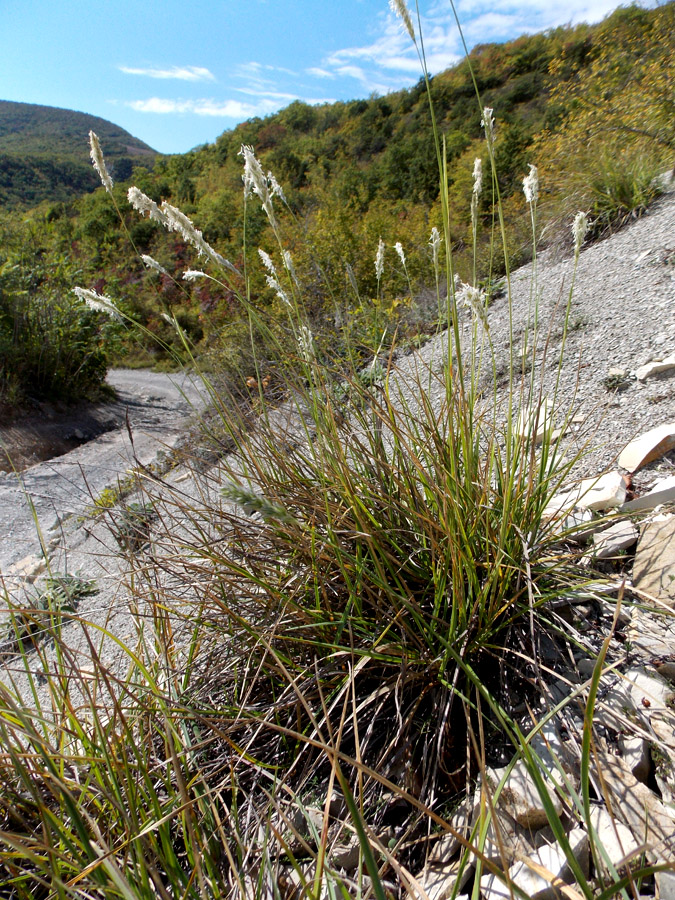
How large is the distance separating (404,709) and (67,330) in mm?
9328

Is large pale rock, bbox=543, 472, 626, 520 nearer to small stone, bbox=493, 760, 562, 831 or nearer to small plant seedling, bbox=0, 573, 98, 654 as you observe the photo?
small stone, bbox=493, 760, 562, 831

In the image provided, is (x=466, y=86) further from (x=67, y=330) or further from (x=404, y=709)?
(x=404, y=709)

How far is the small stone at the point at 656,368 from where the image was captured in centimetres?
247

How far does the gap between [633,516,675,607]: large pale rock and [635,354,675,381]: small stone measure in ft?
3.87

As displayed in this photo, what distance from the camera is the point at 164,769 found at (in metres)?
1.34

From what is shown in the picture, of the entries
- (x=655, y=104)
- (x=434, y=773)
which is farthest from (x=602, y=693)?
(x=655, y=104)

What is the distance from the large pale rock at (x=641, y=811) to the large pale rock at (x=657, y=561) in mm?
507

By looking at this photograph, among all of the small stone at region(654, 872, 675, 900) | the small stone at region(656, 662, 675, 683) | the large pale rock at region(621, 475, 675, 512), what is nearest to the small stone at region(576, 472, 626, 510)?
the large pale rock at region(621, 475, 675, 512)

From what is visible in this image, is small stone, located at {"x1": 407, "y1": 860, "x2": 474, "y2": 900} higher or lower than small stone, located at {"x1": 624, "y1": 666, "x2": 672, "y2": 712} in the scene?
lower

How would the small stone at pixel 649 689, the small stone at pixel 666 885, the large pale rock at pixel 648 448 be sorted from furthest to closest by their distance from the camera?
the large pale rock at pixel 648 448 → the small stone at pixel 649 689 → the small stone at pixel 666 885

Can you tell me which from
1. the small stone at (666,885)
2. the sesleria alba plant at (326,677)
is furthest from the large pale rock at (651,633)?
the small stone at (666,885)

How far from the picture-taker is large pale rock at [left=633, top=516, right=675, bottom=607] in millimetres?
1449

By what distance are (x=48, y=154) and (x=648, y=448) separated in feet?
196

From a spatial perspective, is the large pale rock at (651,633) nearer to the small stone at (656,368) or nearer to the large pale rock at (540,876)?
the large pale rock at (540,876)
